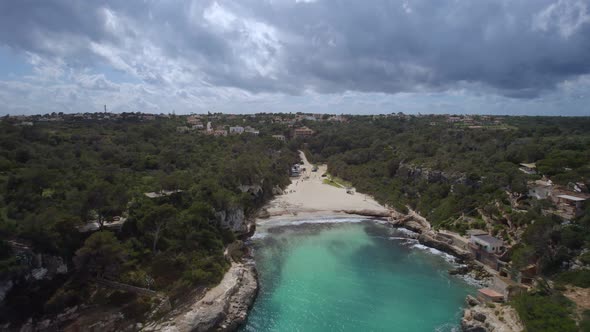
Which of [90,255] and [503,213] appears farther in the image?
[503,213]

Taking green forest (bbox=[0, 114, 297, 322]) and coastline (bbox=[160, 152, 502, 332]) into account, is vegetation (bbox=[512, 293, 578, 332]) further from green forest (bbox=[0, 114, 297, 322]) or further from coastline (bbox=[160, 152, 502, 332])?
green forest (bbox=[0, 114, 297, 322])

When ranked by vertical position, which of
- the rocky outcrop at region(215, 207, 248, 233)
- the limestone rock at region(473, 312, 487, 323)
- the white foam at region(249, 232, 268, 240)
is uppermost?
the rocky outcrop at region(215, 207, 248, 233)

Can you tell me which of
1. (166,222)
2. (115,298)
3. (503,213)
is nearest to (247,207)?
(166,222)

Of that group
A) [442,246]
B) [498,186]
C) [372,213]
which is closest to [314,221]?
[372,213]

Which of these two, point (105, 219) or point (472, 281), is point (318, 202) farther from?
point (105, 219)

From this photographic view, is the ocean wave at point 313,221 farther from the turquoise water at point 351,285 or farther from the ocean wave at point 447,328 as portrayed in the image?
the ocean wave at point 447,328

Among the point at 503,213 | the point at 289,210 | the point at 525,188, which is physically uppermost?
the point at 525,188

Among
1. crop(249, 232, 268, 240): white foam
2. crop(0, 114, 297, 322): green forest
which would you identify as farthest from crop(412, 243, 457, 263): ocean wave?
crop(0, 114, 297, 322): green forest

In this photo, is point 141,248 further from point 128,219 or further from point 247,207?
point 247,207
